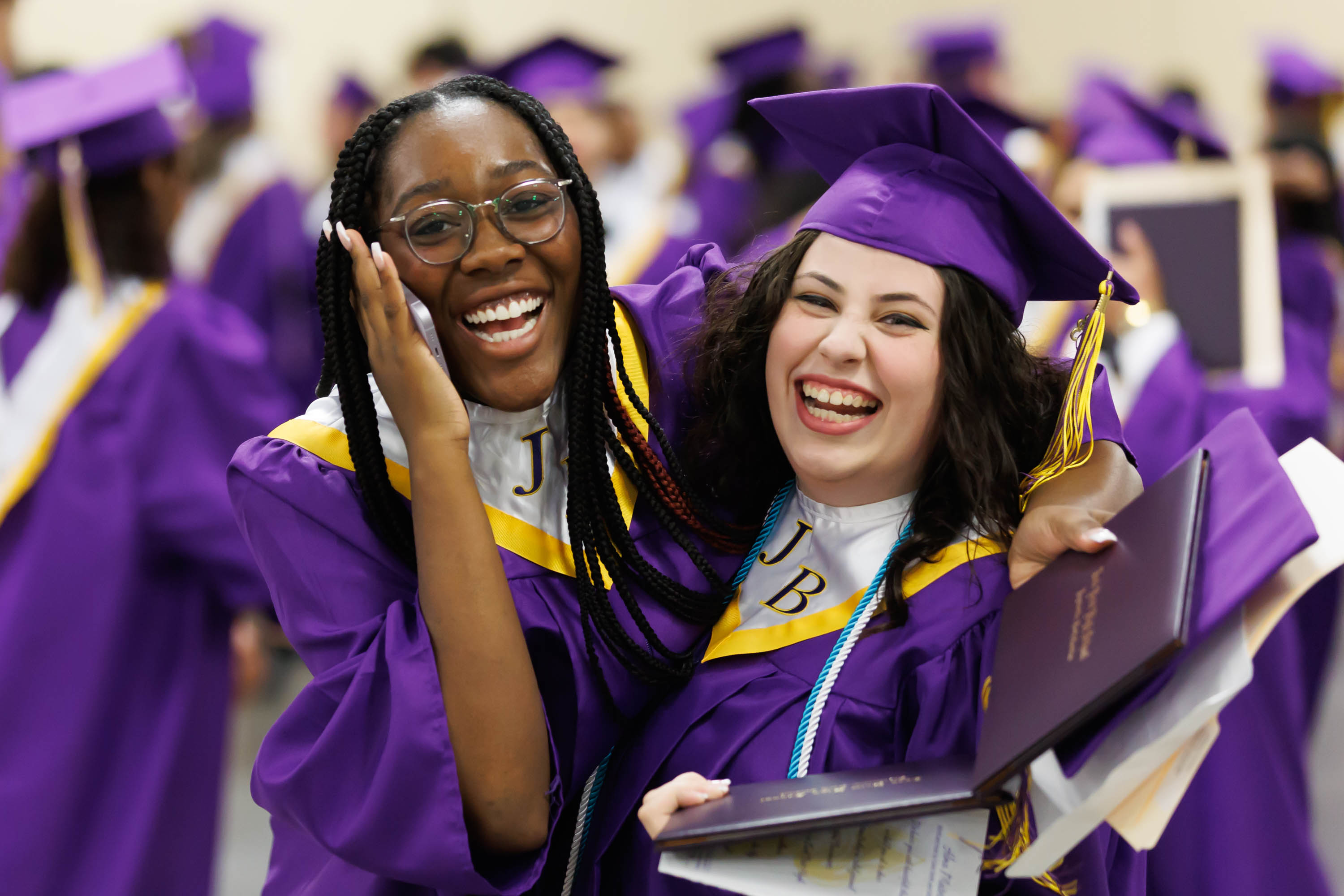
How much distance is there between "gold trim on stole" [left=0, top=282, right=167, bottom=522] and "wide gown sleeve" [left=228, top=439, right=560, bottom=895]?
1.44 m

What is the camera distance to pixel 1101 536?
1.43 metres

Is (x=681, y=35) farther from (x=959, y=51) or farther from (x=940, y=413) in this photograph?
(x=940, y=413)

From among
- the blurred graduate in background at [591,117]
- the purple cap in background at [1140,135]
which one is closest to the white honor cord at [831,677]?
the purple cap in background at [1140,135]

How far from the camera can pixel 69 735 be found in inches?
110

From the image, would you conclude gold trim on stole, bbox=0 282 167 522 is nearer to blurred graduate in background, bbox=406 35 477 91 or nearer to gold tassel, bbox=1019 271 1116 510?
gold tassel, bbox=1019 271 1116 510

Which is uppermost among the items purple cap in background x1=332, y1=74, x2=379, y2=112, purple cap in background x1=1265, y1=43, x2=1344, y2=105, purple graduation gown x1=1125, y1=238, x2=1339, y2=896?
purple cap in background x1=332, y1=74, x2=379, y2=112

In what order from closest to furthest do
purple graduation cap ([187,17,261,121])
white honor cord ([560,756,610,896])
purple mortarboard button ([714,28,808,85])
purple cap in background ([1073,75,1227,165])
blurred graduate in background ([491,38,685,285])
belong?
white honor cord ([560,756,610,896]) → purple cap in background ([1073,75,1227,165]) → blurred graduate in background ([491,38,685,285]) → purple mortarboard button ([714,28,808,85]) → purple graduation cap ([187,17,261,121])

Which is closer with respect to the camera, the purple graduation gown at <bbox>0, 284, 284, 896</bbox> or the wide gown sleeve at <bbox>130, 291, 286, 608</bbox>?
the purple graduation gown at <bbox>0, 284, 284, 896</bbox>

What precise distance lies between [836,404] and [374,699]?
0.68 meters

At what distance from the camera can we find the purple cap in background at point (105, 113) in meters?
2.98

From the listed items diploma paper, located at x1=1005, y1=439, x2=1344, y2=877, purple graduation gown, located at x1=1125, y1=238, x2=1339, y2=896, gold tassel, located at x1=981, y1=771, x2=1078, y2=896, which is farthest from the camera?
purple graduation gown, located at x1=1125, y1=238, x2=1339, y2=896

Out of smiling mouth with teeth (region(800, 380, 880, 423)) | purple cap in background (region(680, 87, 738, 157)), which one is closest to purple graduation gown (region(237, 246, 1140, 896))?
smiling mouth with teeth (region(800, 380, 880, 423))

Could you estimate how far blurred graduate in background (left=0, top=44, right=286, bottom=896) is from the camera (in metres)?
2.79

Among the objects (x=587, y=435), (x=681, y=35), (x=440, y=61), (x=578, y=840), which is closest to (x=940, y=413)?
(x=587, y=435)
